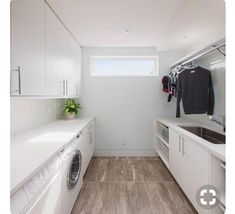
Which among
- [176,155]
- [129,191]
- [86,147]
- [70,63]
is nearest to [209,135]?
[176,155]

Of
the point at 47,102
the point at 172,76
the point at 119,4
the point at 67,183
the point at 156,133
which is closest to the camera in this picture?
the point at 67,183

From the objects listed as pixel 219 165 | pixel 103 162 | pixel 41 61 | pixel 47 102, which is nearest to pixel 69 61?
pixel 47 102

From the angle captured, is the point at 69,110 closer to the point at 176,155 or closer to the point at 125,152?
the point at 125,152

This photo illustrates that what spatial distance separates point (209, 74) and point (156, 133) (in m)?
1.62


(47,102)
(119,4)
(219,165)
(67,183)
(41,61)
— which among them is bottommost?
(67,183)

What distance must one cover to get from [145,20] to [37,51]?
157 cm

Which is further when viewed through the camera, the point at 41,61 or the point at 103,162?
the point at 103,162

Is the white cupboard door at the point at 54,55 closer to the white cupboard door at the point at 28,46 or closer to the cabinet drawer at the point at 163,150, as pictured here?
the white cupboard door at the point at 28,46

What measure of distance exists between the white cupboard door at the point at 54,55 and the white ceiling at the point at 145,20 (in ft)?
0.54

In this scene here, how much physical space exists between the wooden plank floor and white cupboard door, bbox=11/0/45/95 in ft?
4.87

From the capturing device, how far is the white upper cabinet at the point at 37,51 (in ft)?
4.50

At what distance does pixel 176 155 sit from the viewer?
2490 millimetres

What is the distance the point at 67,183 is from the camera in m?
1.73
